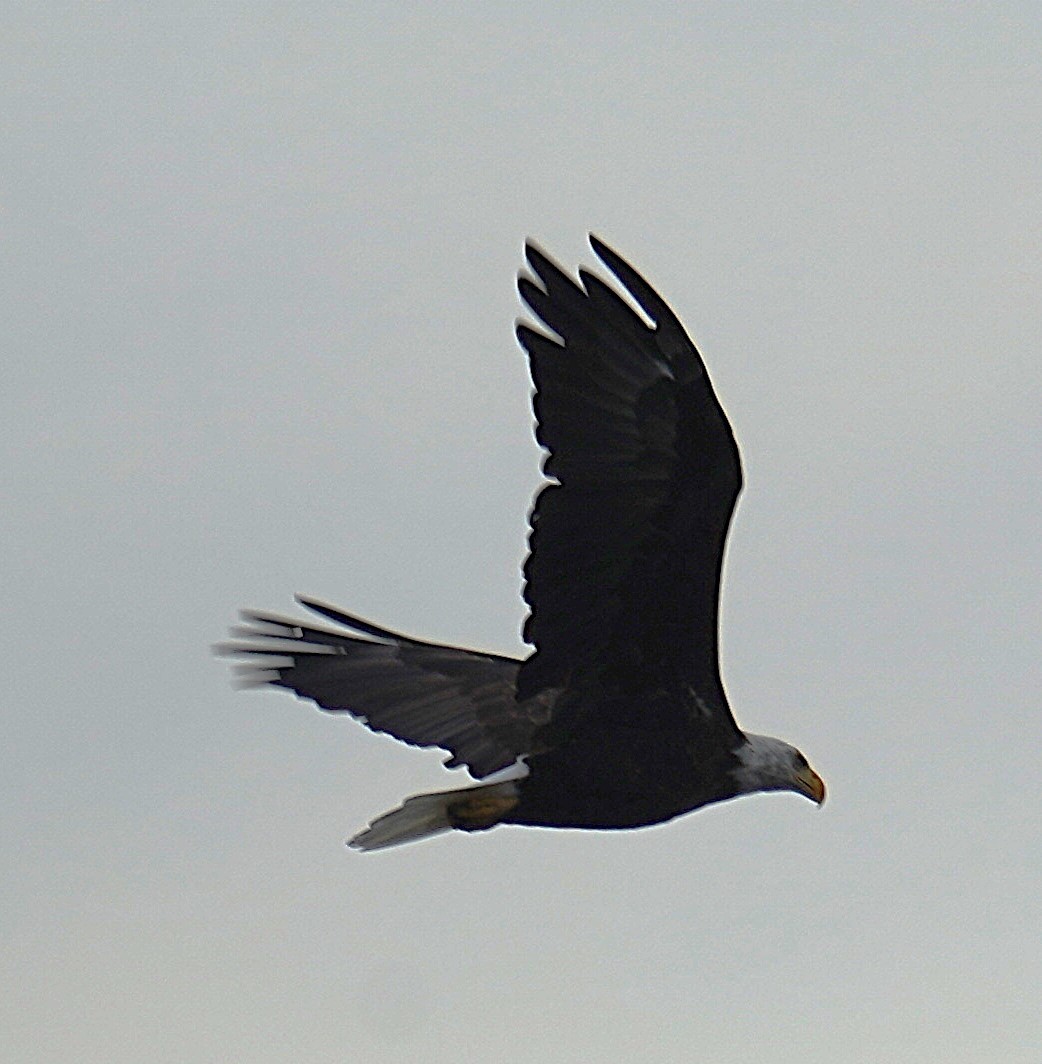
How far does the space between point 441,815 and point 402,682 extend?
1371 millimetres

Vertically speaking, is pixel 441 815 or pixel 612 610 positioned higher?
pixel 612 610

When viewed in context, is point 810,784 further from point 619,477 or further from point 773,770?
point 619,477

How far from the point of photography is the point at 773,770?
1206cm

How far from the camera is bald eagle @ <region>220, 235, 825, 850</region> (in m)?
10.4

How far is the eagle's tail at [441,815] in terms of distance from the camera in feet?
38.5

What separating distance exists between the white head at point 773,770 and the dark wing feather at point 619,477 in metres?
0.95

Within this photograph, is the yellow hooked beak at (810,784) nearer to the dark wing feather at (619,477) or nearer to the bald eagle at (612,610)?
the bald eagle at (612,610)

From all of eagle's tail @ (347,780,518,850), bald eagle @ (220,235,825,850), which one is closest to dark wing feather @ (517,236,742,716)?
bald eagle @ (220,235,825,850)

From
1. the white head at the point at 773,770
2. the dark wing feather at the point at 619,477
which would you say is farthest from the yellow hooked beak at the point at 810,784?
the dark wing feather at the point at 619,477

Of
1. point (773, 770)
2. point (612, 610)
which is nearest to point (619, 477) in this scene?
point (612, 610)

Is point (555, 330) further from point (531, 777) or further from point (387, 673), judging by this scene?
point (387, 673)

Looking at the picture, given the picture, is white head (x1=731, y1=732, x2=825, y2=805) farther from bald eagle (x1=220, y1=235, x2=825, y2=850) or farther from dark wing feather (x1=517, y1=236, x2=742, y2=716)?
dark wing feather (x1=517, y1=236, x2=742, y2=716)

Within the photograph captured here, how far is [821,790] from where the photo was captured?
12523mm

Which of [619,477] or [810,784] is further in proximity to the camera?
[810,784]
